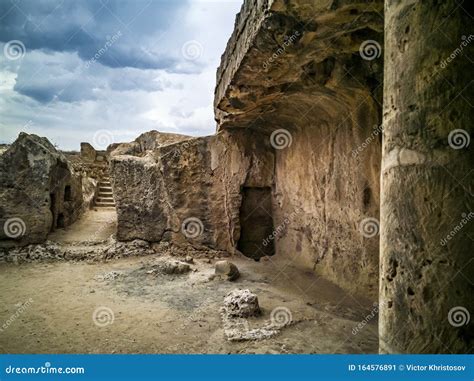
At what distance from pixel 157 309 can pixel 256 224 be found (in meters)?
4.10

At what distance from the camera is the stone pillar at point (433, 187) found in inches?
72.5

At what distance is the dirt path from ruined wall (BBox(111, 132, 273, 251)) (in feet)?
3.62

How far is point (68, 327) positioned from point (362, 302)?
12.6 feet

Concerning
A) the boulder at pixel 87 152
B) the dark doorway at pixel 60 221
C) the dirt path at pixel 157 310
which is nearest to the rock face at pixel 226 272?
the dirt path at pixel 157 310

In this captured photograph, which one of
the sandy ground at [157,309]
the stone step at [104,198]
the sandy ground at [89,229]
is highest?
the stone step at [104,198]

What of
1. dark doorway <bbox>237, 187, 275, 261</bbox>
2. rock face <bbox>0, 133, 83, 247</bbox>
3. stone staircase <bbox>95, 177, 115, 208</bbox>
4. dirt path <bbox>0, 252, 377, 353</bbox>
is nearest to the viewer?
dirt path <bbox>0, 252, 377, 353</bbox>

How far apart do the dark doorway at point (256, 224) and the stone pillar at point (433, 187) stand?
6280 millimetres

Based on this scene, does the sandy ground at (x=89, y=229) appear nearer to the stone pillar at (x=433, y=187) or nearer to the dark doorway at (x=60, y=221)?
the dark doorway at (x=60, y=221)

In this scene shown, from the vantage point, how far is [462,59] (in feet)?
6.21

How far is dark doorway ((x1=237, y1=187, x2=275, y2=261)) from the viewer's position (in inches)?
324

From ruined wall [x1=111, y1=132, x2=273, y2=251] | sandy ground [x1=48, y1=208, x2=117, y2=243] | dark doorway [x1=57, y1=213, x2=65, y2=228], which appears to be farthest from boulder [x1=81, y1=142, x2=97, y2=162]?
ruined wall [x1=111, y1=132, x2=273, y2=251]

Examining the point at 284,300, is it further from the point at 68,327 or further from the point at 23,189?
the point at 23,189

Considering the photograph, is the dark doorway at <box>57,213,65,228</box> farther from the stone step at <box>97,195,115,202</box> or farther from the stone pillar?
the stone pillar

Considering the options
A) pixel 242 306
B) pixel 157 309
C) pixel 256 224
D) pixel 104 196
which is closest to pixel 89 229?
pixel 104 196
